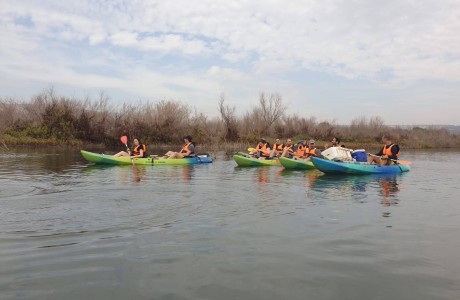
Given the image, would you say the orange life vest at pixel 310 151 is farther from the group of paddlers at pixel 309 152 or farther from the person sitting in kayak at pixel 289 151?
the person sitting in kayak at pixel 289 151

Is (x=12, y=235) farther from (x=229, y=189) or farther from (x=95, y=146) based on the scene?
(x=95, y=146)

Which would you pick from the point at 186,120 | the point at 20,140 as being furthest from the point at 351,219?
the point at 186,120

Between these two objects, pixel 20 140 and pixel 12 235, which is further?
pixel 20 140

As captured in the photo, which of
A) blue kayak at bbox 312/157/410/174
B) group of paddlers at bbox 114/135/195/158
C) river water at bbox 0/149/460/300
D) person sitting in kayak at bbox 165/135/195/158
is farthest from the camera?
person sitting in kayak at bbox 165/135/195/158

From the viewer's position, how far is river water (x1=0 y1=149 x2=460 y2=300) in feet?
13.4

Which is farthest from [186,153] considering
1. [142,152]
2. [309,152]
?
[309,152]

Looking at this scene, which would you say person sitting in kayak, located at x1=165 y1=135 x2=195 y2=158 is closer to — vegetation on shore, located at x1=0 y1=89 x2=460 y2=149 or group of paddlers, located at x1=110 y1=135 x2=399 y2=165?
group of paddlers, located at x1=110 y1=135 x2=399 y2=165

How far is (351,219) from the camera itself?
7.15 m

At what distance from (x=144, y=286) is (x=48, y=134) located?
29428 millimetres

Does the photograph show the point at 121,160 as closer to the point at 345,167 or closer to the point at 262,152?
the point at 262,152

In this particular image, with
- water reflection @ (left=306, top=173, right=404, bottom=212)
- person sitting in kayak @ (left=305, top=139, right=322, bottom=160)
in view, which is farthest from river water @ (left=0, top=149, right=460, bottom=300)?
person sitting in kayak @ (left=305, top=139, right=322, bottom=160)

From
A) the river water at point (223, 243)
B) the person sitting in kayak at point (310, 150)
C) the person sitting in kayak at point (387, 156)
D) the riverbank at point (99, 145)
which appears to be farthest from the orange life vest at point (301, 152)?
the riverbank at point (99, 145)

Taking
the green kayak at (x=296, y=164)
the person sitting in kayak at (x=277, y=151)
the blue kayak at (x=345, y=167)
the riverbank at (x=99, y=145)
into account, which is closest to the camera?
the blue kayak at (x=345, y=167)

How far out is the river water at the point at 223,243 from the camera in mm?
4098
